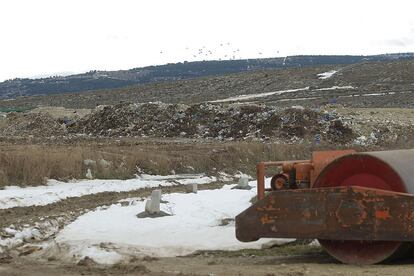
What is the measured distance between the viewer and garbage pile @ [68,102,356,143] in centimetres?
3184

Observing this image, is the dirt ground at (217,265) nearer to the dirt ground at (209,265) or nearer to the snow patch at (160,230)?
the dirt ground at (209,265)

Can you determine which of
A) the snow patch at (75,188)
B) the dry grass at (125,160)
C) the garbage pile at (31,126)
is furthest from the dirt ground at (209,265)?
the garbage pile at (31,126)

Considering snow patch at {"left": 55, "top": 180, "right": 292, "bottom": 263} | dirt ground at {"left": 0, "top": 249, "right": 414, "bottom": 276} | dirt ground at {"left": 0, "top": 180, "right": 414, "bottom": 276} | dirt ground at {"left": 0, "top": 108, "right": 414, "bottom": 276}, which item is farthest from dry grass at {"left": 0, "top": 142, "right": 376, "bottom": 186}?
dirt ground at {"left": 0, "top": 249, "right": 414, "bottom": 276}

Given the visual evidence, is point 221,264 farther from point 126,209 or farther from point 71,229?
point 126,209

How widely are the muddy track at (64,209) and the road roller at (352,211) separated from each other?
5330 millimetres

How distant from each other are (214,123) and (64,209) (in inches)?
878

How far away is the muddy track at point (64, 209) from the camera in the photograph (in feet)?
36.8

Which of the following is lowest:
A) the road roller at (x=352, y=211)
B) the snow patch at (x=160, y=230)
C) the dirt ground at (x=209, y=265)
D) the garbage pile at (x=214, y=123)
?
the garbage pile at (x=214, y=123)

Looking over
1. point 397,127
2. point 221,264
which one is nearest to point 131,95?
point 397,127

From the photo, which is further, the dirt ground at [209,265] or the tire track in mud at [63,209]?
the tire track in mud at [63,209]

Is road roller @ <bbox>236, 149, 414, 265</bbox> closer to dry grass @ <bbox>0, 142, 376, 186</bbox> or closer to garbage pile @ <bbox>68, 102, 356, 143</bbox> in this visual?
dry grass @ <bbox>0, 142, 376, 186</bbox>

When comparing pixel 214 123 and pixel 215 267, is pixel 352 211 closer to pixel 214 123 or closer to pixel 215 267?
pixel 215 267

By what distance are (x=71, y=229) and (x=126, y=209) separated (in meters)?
1.82

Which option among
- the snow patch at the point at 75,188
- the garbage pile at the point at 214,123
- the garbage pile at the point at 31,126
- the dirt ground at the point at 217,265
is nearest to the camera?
the dirt ground at the point at 217,265
